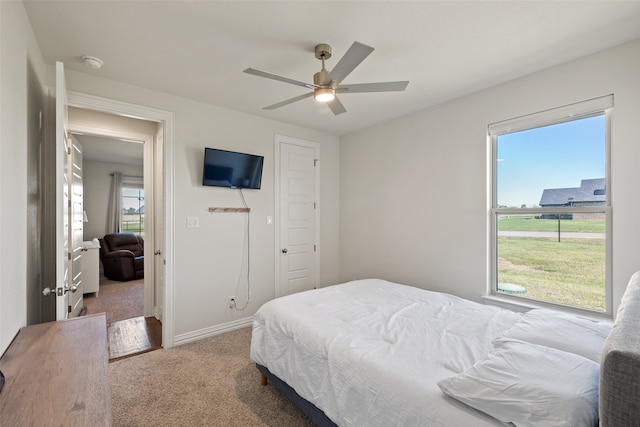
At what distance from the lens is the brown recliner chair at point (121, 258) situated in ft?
18.7

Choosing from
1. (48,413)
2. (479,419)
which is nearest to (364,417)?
(479,419)

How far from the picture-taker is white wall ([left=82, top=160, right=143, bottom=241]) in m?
6.42

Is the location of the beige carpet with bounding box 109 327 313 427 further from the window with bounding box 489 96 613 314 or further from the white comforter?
the window with bounding box 489 96 613 314

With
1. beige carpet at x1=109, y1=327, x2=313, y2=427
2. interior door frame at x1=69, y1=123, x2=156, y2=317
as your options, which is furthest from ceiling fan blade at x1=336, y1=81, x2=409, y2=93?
interior door frame at x1=69, y1=123, x2=156, y2=317

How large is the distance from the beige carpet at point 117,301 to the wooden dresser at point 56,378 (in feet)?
9.06

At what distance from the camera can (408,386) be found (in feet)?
4.12

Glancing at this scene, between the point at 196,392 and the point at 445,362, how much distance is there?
1.86m

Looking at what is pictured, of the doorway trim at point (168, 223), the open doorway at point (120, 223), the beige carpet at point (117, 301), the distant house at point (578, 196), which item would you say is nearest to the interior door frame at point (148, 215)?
the open doorway at point (120, 223)

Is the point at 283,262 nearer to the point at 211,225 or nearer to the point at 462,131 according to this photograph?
the point at 211,225

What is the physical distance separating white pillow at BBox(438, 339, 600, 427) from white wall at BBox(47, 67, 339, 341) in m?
2.65

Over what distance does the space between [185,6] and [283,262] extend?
283cm

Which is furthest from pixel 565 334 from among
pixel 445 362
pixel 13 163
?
pixel 13 163

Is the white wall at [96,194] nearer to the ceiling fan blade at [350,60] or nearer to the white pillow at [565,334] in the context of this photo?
the ceiling fan blade at [350,60]

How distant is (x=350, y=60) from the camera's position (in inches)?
66.2
